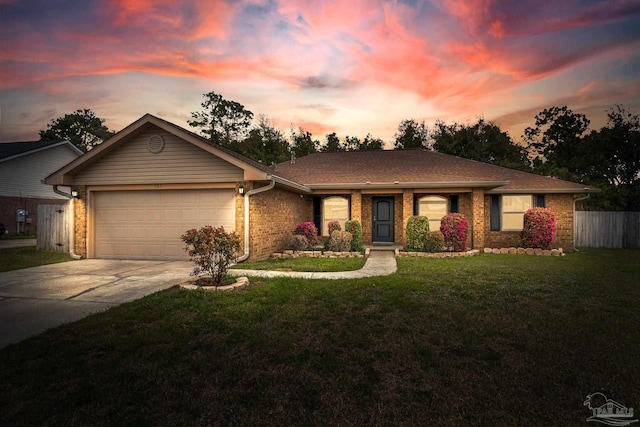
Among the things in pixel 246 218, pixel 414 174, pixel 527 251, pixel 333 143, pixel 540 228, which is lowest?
pixel 527 251

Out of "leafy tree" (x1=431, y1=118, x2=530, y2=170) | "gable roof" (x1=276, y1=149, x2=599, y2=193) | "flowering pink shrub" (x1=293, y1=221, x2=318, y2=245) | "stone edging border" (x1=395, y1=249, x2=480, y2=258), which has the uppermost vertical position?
"leafy tree" (x1=431, y1=118, x2=530, y2=170)

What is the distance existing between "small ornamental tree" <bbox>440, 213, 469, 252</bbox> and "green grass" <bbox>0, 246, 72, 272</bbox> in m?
13.6

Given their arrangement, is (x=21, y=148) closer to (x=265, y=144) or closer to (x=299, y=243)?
(x=265, y=144)

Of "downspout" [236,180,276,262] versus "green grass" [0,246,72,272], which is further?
"downspout" [236,180,276,262]

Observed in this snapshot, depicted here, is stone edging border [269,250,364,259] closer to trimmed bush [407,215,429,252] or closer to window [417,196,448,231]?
trimmed bush [407,215,429,252]

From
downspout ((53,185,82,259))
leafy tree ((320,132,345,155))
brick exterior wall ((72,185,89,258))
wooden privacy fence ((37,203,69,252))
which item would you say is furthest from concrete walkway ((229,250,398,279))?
leafy tree ((320,132,345,155))

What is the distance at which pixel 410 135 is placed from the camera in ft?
113

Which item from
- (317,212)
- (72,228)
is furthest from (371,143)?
(72,228)

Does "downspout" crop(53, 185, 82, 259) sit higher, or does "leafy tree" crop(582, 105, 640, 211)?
"leafy tree" crop(582, 105, 640, 211)

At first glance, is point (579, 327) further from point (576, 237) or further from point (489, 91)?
point (576, 237)

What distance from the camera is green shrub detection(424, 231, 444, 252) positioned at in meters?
11.9

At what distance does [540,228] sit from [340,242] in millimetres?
7954

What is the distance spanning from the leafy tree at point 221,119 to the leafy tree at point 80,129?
670 inches

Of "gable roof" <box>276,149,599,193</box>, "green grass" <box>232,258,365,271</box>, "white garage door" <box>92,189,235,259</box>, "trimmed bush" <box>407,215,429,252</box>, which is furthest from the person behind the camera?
"gable roof" <box>276,149,599,193</box>
